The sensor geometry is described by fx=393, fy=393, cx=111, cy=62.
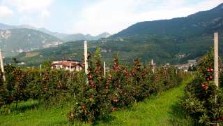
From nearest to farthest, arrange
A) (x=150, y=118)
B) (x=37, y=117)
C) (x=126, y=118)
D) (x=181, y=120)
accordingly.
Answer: (x=181, y=120)
(x=150, y=118)
(x=126, y=118)
(x=37, y=117)

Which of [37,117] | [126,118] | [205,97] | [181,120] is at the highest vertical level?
[205,97]

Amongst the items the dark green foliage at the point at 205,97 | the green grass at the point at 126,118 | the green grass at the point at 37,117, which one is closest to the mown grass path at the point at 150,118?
the green grass at the point at 126,118

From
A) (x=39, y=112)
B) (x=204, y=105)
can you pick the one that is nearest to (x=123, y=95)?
(x=39, y=112)

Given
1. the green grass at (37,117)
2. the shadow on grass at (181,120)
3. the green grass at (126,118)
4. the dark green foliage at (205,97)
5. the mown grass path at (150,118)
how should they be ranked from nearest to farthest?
the dark green foliage at (205,97), the shadow on grass at (181,120), the mown grass path at (150,118), the green grass at (126,118), the green grass at (37,117)

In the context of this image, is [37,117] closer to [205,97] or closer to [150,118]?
[150,118]

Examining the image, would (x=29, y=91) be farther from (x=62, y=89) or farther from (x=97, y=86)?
(x=97, y=86)

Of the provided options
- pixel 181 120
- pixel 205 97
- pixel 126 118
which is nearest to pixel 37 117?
pixel 126 118

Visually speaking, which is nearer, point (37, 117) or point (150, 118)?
point (150, 118)

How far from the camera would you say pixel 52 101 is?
29422 millimetres

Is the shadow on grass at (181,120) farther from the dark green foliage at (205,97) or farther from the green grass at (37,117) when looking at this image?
the green grass at (37,117)

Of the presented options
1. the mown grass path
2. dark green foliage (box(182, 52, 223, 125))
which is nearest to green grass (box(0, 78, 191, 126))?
the mown grass path

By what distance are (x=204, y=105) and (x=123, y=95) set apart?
395 inches

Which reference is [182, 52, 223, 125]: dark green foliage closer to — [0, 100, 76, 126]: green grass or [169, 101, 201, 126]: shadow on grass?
[169, 101, 201, 126]: shadow on grass

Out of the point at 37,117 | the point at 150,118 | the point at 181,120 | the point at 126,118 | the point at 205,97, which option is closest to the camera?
the point at 205,97
